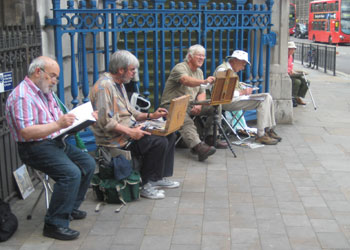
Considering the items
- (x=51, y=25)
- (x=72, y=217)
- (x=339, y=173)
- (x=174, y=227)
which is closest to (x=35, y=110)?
(x=72, y=217)

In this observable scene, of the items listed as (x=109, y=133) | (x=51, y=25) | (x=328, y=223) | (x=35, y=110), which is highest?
(x=51, y=25)

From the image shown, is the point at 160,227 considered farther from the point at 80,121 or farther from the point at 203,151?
the point at 203,151

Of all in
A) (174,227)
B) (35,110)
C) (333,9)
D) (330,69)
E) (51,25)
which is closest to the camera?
(35,110)

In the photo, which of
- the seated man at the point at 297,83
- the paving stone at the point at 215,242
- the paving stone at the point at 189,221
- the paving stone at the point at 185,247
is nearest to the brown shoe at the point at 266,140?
the paving stone at the point at 189,221

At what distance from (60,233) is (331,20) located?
1396 inches

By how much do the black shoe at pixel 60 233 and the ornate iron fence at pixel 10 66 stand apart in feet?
2.76

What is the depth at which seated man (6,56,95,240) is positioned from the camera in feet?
13.6

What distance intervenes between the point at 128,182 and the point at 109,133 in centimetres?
53

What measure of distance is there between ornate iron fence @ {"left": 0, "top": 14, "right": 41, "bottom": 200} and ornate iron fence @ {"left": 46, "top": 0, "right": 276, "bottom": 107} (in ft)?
3.02

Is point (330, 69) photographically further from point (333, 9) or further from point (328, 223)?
point (333, 9)

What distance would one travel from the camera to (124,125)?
17.4ft

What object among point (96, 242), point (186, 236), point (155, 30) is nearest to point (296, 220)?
point (186, 236)

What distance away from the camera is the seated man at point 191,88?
6754mm

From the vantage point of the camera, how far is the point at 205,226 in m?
4.74
